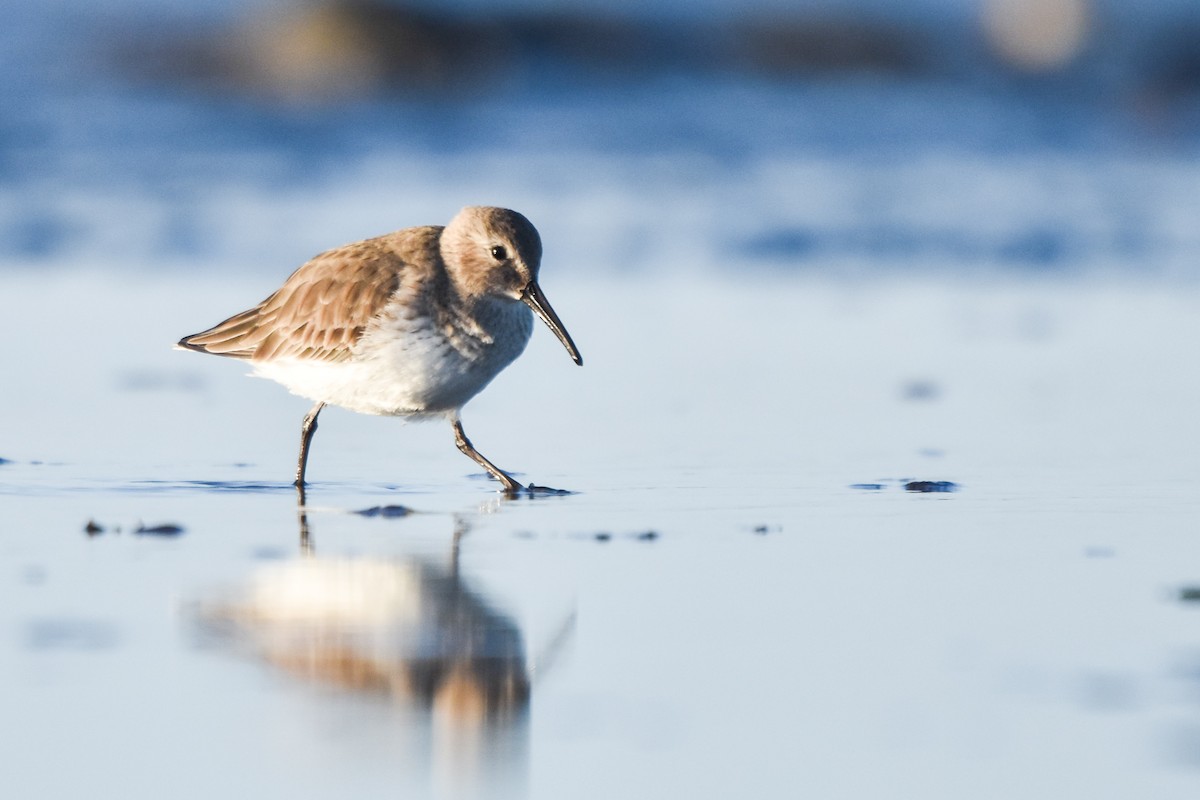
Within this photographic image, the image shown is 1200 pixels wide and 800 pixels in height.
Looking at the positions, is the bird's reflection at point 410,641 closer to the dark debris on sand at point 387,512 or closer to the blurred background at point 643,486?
the blurred background at point 643,486

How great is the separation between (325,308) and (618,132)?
12089 mm

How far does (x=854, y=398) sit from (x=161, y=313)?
3884mm

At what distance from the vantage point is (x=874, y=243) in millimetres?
11922

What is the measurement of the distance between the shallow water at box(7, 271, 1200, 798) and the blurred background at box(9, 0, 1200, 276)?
3.15 meters

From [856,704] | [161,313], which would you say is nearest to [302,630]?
[856,704]

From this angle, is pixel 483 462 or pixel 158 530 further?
pixel 483 462

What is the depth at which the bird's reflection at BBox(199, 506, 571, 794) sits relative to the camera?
3723 millimetres

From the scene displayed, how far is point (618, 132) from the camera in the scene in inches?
720

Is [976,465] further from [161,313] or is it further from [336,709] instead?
[161,313]

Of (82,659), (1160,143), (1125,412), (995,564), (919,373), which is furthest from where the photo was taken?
(1160,143)

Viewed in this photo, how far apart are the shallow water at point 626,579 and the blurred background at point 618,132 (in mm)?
3148

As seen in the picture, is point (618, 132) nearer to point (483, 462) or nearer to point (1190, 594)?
point (483, 462)

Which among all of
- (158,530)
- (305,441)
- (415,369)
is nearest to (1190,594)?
(415,369)

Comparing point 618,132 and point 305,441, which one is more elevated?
point 618,132
